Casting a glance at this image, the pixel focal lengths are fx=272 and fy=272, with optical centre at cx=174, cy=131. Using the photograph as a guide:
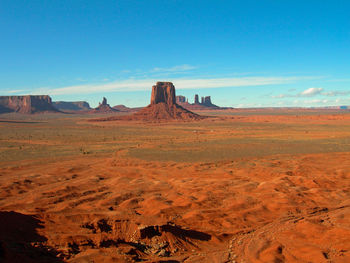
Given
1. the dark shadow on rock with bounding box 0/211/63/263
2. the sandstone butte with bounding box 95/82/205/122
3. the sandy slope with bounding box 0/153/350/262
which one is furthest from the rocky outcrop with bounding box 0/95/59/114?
the dark shadow on rock with bounding box 0/211/63/263

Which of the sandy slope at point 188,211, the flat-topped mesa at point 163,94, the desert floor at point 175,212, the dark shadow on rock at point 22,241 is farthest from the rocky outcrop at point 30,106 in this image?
the dark shadow on rock at point 22,241

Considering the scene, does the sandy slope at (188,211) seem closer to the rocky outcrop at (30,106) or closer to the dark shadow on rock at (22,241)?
the dark shadow on rock at (22,241)

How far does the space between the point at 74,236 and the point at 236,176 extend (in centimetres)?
1275

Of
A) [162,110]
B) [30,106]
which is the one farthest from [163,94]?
[30,106]

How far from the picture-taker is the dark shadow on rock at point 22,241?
20.3ft

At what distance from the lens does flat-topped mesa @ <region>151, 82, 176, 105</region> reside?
122375 mm

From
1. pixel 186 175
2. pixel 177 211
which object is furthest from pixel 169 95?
pixel 177 211

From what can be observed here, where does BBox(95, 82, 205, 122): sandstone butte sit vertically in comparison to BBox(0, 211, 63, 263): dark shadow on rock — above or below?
above

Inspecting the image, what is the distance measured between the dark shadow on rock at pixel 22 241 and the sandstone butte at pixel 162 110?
94894 mm

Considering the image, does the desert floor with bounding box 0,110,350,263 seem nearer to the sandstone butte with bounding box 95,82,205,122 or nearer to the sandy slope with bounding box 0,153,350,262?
the sandy slope with bounding box 0,153,350,262

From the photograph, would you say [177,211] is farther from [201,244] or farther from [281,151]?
[281,151]

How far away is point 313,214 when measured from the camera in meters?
11.6

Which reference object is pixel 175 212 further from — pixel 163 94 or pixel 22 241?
pixel 163 94

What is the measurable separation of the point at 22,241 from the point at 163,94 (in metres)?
118
